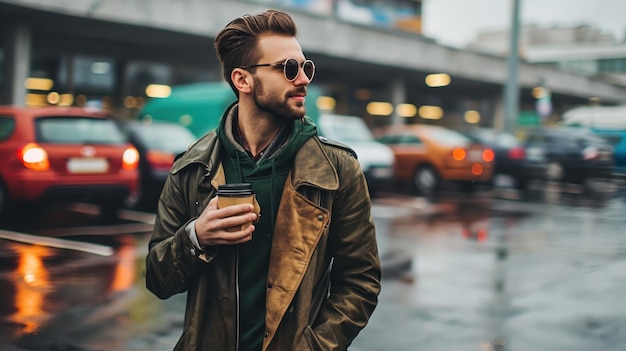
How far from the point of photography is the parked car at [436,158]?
18.3 metres

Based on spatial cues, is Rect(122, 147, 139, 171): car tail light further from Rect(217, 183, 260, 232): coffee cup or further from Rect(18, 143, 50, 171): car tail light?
Rect(217, 183, 260, 232): coffee cup

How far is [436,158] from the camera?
18562mm

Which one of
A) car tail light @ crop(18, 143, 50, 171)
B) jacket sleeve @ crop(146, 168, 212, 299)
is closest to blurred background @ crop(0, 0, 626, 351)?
car tail light @ crop(18, 143, 50, 171)

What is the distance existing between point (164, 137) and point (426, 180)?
783cm

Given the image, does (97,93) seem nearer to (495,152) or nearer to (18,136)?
(495,152)

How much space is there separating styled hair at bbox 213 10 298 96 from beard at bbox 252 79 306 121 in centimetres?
9

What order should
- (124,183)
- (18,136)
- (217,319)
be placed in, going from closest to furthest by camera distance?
(217,319) < (18,136) < (124,183)

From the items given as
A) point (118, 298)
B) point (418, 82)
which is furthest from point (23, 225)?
point (418, 82)

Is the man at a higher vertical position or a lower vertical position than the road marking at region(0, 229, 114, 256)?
higher

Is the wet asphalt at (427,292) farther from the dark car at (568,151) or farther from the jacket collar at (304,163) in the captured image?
the dark car at (568,151)

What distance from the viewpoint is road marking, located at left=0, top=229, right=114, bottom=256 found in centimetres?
870

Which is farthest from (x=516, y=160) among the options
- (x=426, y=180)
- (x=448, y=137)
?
(x=426, y=180)

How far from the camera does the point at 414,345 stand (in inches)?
201

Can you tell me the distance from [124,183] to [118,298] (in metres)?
5.03
